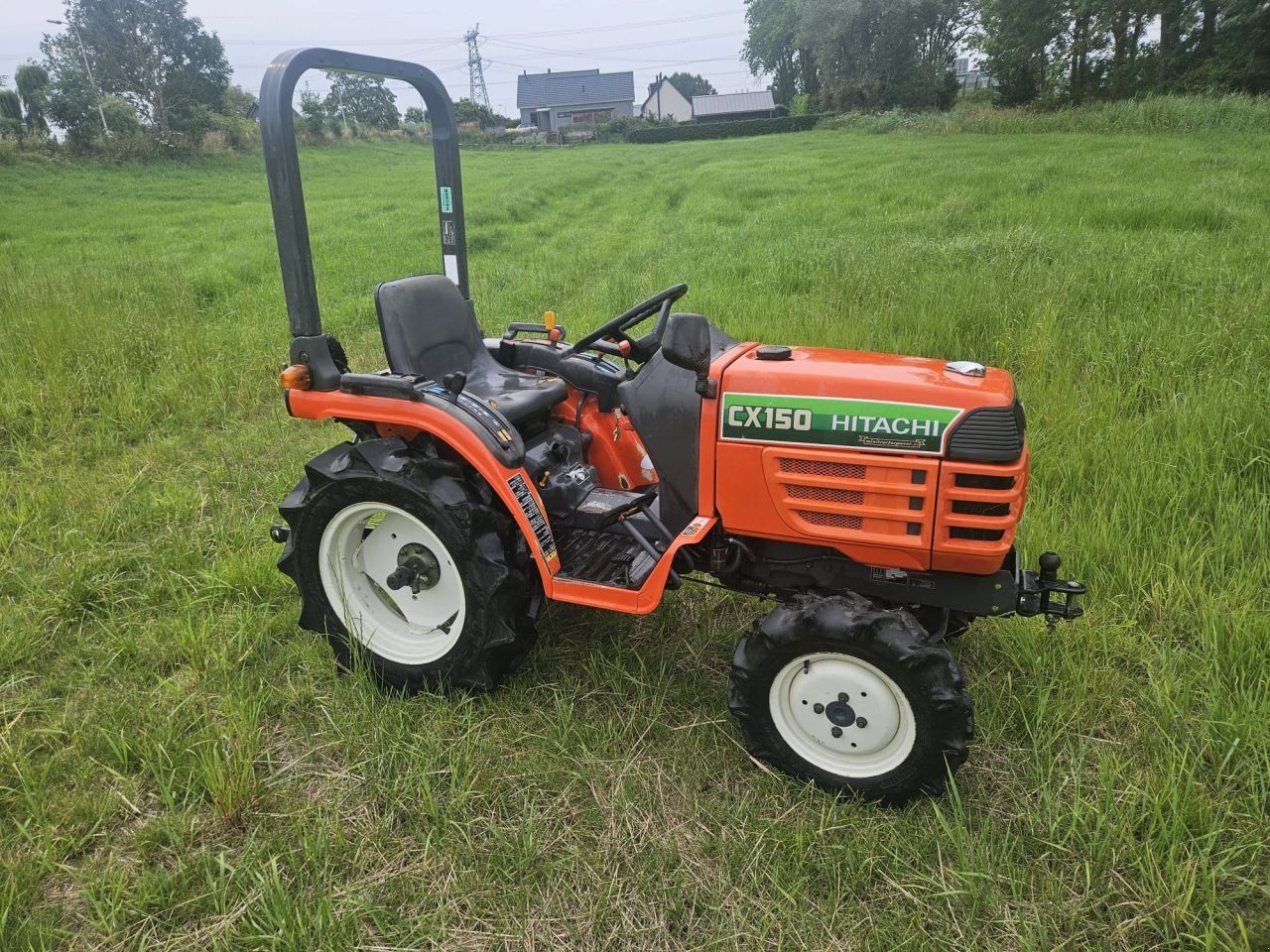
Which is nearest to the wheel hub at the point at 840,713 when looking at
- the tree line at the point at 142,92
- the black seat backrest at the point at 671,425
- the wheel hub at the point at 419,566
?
the black seat backrest at the point at 671,425

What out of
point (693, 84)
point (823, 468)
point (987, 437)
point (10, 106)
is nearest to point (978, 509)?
point (987, 437)

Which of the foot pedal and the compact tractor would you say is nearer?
the compact tractor

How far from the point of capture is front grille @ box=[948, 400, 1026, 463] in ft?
6.47

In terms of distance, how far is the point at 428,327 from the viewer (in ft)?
9.43

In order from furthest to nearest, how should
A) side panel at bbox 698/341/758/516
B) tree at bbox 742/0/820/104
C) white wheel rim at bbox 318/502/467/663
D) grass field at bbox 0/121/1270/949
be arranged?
tree at bbox 742/0/820/104
white wheel rim at bbox 318/502/467/663
side panel at bbox 698/341/758/516
grass field at bbox 0/121/1270/949

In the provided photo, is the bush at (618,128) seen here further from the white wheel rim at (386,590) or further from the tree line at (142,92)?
the white wheel rim at (386,590)

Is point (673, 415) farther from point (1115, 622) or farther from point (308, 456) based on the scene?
point (308, 456)

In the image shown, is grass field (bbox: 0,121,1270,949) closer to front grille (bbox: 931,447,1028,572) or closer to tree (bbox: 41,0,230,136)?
front grille (bbox: 931,447,1028,572)

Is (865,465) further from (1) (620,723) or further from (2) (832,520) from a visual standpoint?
(1) (620,723)

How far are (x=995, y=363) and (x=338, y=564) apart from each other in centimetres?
383

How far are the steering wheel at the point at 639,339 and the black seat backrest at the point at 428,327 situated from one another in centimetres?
38

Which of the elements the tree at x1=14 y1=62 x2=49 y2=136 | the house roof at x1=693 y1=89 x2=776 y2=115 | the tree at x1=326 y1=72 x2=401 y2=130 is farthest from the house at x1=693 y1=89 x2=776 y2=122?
the tree at x1=14 y1=62 x2=49 y2=136

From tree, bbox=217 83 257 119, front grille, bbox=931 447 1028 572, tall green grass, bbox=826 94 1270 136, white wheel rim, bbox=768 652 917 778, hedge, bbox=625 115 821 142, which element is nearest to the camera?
front grille, bbox=931 447 1028 572

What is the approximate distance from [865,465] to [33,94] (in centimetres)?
3126
